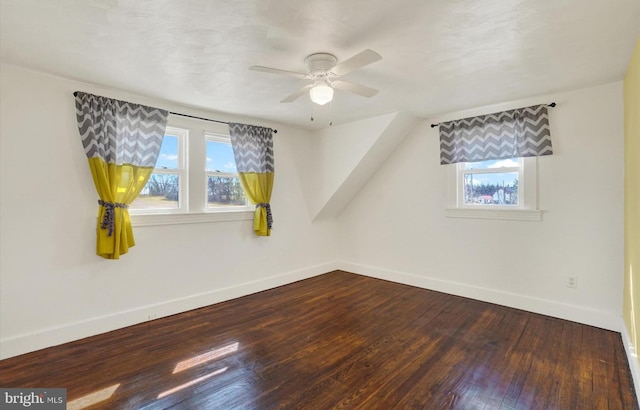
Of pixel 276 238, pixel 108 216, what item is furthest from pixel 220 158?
pixel 108 216

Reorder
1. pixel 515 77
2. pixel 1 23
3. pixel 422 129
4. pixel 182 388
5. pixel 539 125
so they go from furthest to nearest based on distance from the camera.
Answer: pixel 422 129 → pixel 539 125 → pixel 515 77 → pixel 182 388 → pixel 1 23

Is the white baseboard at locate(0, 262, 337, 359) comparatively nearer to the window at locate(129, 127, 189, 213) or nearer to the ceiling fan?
the window at locate(129, 127, 189, 213)

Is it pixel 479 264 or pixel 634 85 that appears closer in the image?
pixel 634 85

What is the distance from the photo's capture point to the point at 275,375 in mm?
2184

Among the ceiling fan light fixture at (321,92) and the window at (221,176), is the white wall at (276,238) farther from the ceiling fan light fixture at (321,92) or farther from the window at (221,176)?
the ceiling fan light fixture at (321,92)

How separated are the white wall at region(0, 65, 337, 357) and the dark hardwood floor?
8.3 inches

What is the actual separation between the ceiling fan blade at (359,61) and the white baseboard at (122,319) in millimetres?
2893

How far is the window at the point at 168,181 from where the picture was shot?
325 centimetres

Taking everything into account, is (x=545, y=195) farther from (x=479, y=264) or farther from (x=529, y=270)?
(x=479, y=264)

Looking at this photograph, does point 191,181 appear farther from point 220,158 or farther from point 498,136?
point 498,136

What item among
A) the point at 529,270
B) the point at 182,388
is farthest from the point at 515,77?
the point at 182,388

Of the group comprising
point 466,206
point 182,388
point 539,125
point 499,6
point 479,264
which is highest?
point 499,6

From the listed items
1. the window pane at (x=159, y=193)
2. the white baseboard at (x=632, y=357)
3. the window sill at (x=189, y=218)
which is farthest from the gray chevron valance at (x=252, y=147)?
the white baseboard at (x=632, y=357)

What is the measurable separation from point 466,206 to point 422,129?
1.16 meters
